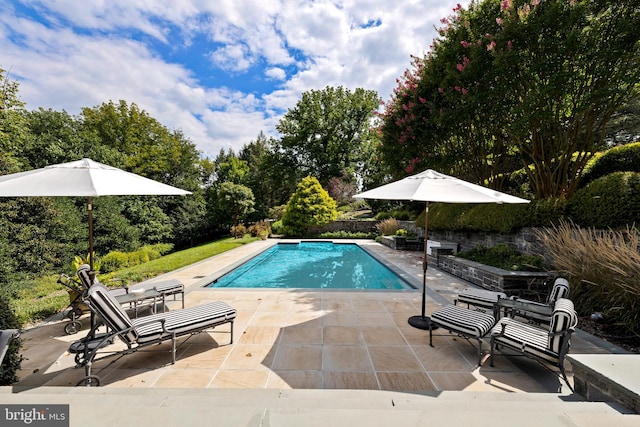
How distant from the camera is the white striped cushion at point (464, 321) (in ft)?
10.6

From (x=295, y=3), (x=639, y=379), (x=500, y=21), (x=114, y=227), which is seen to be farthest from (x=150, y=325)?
(x=114, y=227)

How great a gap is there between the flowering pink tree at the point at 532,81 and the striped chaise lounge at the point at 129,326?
8506 millimetres

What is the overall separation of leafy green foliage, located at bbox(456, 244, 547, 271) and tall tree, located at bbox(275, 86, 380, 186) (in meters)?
21.5

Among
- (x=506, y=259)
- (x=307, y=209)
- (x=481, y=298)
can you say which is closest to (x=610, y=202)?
(x=506, y=259)

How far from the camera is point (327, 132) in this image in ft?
96.0

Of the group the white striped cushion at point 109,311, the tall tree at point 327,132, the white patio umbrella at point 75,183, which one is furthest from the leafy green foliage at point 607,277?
the tall tree at point 327,132

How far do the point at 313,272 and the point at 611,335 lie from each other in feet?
23.7

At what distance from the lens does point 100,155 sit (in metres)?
16.3

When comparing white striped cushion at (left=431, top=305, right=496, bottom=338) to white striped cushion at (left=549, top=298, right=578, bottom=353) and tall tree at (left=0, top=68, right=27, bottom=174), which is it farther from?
tall tree at (left=0, top=68, right=27, bottom=174)

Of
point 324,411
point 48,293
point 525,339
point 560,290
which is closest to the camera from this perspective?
point 324,411

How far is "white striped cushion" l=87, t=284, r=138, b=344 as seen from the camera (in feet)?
9.34

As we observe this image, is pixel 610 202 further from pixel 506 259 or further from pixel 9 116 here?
pixel 9 116

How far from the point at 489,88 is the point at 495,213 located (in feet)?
12.7

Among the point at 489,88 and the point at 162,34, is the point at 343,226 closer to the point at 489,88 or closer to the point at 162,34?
the point at 489,88
